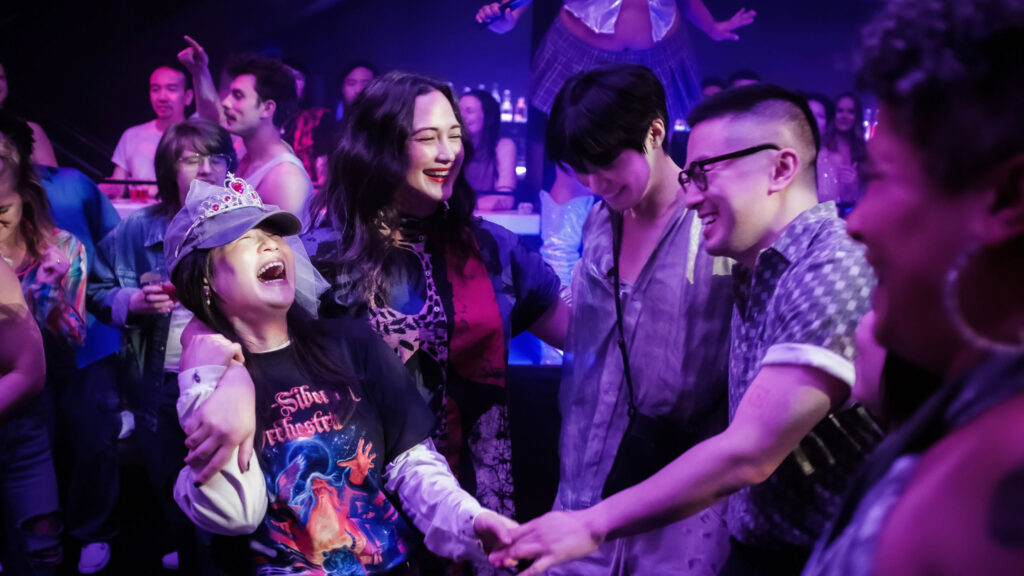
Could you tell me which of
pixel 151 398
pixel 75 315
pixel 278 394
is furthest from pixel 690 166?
pixel 75 315

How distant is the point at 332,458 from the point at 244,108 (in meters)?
2.14

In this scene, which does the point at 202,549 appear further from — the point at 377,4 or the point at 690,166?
the point at 377,4

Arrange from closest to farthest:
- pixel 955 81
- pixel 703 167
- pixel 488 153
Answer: pixel 955 81 < pixel 703 167 < pixel 488 153

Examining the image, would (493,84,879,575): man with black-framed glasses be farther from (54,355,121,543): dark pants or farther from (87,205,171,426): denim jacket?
(54,355,121,543): dark pants

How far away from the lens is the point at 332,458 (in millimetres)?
1530

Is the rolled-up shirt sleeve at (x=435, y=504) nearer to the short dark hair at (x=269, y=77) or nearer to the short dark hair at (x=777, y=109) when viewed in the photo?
the short dark hair at (x=777, y=109)

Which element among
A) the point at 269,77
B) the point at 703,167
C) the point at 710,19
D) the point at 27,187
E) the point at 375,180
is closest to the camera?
the point at 703,167

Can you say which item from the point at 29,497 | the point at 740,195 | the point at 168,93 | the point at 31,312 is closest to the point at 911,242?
the point at 740,195

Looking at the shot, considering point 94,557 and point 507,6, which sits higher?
point 507,6

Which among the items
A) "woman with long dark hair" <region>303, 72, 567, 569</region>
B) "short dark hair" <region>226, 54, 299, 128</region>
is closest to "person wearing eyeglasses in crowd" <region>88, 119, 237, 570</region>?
"short dark hair" <region>226, 54, 299, 128</region>

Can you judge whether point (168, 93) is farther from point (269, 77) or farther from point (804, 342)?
point (804, 342)

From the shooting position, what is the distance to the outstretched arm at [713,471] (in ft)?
4.30

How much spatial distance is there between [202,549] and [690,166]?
137cm

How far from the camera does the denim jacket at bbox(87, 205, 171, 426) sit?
2748 mm
